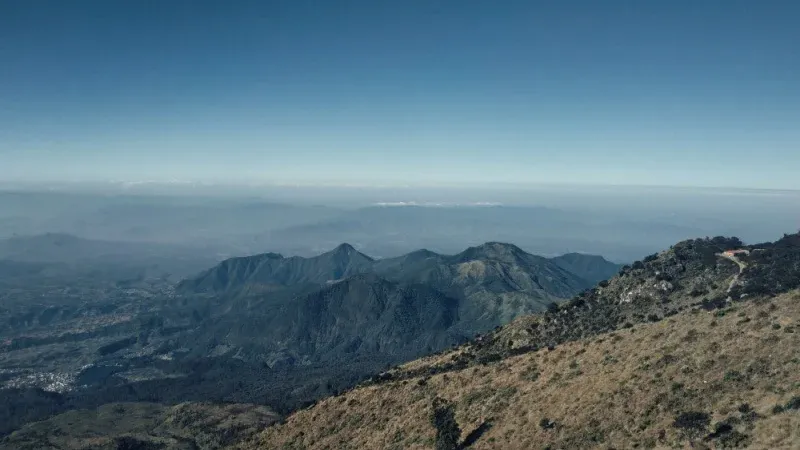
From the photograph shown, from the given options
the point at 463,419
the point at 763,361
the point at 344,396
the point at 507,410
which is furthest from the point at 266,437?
the point at 763,361

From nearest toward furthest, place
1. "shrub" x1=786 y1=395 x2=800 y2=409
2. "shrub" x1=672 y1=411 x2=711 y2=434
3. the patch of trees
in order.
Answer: "shrub" x1=786 y1=395 x2=800 y2=409 → "shrub" x1=672 y1=411 x2=711 y2=434 → the patch of trees

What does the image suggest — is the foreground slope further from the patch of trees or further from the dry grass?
the patch of trees

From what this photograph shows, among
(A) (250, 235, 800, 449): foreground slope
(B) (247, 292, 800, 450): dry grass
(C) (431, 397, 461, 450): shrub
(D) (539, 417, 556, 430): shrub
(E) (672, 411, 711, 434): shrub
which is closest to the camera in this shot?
(E) (672, 411, 711, 434): shrub

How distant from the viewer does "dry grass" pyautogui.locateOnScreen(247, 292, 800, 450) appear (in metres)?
35.1

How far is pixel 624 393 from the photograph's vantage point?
44.1 metres

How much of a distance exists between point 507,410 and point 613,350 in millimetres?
14163

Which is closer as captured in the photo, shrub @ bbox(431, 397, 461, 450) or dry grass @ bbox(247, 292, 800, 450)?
dry grass @ bbox(247, 292, 800, 450)

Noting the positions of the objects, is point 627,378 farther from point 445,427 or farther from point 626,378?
point 445,427

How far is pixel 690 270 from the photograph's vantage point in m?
90.0

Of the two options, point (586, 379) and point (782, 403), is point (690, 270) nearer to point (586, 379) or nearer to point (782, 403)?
point (586, 379)

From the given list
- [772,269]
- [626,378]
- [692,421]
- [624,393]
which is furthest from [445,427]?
[772,269]

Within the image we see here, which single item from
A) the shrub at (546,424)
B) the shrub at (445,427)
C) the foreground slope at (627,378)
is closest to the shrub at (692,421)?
the foreground slope at (627,378)

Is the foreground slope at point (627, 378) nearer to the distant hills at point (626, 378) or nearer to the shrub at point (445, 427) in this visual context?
the distant hills at point (626, 378)

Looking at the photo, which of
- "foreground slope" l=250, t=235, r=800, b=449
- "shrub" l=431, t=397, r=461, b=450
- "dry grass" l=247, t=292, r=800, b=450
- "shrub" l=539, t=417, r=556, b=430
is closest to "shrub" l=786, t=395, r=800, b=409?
"foreground slope" l=250, t=235, r=800, b=449
